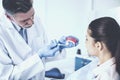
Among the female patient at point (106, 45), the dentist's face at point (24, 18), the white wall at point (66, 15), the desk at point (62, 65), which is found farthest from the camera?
the white wall at point (66, 15)

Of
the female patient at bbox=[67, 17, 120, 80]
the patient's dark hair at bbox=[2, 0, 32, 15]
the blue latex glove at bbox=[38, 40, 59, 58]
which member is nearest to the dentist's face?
the patient's dark hair at bbox=[2, 0, 32, 15]

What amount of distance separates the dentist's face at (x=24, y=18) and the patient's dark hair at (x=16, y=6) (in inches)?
1.1

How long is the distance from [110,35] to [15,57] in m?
0.64

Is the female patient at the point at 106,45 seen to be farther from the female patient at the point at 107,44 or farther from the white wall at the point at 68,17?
the white wall at the point at 68,17

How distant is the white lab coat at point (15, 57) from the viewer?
1403 mm

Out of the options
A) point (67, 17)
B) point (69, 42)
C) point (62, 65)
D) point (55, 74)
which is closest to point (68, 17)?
point (67, 17)

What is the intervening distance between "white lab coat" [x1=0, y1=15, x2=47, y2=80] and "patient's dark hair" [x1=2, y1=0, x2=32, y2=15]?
18 centimetres

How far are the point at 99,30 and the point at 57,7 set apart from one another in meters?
1.27

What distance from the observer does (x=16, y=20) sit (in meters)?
1.43

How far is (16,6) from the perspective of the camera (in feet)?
4.37

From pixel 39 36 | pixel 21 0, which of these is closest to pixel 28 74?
pixel 39 36

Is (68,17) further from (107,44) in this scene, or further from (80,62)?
(107,44)

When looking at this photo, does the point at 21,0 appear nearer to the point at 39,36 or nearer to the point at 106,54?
the point at 39,36

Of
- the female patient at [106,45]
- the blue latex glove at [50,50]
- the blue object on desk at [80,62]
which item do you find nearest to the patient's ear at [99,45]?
the female patient at [106,45]
